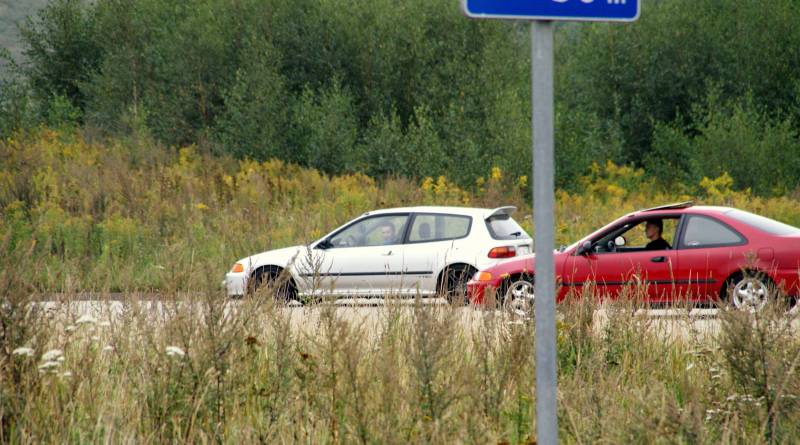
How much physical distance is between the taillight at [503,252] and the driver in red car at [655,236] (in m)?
2.09

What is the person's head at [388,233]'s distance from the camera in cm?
1556

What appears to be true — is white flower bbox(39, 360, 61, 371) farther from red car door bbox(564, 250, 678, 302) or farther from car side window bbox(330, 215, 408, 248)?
car side window bbox(330, 215, 408, 248)

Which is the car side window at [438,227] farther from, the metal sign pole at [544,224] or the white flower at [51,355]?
the metal sign pole at [544,224]

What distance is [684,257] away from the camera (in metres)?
13.0

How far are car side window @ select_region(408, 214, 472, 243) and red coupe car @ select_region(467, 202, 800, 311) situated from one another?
1532mm

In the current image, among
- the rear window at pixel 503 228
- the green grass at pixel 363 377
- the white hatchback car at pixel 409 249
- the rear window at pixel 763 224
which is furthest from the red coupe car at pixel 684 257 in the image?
the green grass at pixel 363 377

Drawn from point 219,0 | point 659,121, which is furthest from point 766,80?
point 219,0

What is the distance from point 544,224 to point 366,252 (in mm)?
11646

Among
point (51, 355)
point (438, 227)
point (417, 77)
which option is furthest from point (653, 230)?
point (417, 77)

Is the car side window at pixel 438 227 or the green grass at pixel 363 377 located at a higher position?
the car side window at pixel 438 227

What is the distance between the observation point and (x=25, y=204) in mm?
22656

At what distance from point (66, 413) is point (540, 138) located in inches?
121

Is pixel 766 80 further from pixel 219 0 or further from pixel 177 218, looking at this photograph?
pixel 177 218

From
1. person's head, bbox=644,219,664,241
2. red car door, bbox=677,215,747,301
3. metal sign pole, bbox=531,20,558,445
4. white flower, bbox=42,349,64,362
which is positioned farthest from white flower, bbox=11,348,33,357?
person's head, bbox=644,219,664,241
